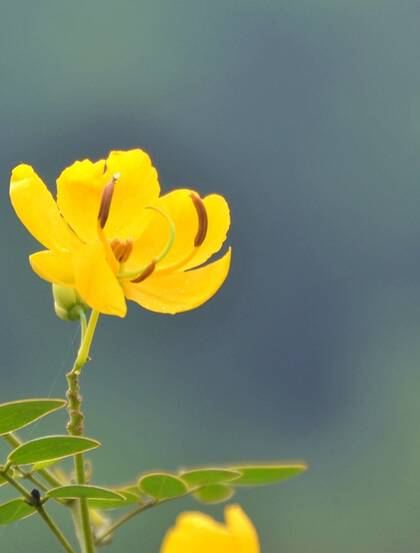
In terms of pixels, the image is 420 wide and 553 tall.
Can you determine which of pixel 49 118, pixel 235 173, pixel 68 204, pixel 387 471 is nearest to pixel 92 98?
pixel 49 118

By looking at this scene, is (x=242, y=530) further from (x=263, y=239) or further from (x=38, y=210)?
(x=263, y=239)

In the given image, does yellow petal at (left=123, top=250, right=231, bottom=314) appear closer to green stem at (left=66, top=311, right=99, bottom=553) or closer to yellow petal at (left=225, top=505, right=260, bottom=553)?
green stem at (left=66, top=311, right=99, bottom=553)

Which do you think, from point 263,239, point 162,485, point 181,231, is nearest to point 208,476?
point 162,485

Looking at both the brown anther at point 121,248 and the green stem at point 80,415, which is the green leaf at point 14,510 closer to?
the green stem at point 80,415

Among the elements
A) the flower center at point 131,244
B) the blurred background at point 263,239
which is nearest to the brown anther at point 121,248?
the flower center at point 131,244

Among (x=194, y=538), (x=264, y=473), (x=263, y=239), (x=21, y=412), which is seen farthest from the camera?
(x=263, y=239)

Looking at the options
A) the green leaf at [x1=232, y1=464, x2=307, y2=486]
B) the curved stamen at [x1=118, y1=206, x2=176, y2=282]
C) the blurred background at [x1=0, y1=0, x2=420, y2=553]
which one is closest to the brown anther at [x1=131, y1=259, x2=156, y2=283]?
the curved stamen at [x1=118, y1=206, x2=176, y2=282]

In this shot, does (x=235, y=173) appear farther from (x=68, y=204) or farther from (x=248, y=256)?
(x=68, y=204)
